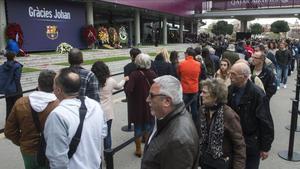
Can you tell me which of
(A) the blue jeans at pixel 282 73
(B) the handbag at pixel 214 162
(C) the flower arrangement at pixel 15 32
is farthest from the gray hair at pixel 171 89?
(C) the flower arrangement at pixel 15 32

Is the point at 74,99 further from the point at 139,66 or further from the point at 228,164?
the point at 139,66

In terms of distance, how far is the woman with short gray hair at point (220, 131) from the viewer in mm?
2891

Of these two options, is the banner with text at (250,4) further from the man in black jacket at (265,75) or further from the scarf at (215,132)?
the scarf at (215,132)

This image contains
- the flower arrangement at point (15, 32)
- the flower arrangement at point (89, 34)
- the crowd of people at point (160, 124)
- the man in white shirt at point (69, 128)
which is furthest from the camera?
the flower arrangement at point (89, 34)

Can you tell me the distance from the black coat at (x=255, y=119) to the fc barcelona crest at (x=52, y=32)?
19.8m

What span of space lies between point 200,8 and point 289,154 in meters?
42.6

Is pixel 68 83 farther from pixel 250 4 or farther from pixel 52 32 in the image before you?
pixel 250 4

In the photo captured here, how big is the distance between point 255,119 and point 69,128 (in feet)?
6.38

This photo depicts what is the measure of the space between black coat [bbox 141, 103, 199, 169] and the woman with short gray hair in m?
0.84

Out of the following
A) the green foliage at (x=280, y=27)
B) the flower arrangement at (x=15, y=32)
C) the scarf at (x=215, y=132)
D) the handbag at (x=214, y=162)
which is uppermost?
the green foliage at (x=280, y=27)

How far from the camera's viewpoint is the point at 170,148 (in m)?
1.93

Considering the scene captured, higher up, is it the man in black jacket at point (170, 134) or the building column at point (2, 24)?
the building column at point (2, 24)

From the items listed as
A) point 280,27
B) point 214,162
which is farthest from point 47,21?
point 280,27

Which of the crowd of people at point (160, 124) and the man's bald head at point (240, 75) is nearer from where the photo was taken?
the crowd of people at point (160, 124)
